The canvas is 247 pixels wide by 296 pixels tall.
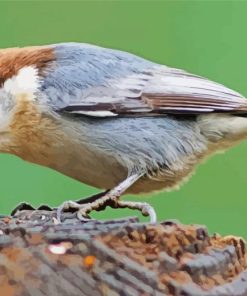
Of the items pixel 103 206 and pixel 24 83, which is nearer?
pixel 103 206

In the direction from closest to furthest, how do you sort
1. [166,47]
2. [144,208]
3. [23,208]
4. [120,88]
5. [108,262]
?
[108,262], [144,208], [23,208], [120,88], [166,47]

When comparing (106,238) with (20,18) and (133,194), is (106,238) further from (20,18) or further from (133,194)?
(20,18)

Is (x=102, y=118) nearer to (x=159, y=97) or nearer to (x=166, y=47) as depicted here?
(x=159, y=97)

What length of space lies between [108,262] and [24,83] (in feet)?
2.82

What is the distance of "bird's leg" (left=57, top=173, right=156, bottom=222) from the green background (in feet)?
2.19

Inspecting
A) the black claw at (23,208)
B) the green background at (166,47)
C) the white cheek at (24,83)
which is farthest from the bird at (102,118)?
the green background at (166,47)

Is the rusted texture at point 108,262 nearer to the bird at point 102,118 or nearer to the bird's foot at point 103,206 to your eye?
the bird's foot at point 103,206

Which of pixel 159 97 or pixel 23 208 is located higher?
pixel 159 97

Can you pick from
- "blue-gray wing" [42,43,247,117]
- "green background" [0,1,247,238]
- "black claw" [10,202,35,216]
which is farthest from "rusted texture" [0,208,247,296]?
"green background" [0,1,247,238]

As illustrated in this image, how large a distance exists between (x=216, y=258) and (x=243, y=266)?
4.8 inches

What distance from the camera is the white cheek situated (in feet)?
8.02

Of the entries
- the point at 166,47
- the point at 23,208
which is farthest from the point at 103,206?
the point at 166,47

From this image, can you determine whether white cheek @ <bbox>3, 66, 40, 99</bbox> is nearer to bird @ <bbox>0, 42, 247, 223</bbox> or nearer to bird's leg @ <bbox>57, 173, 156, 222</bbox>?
bird @ <bbox>0, 42, 247, 223</bbox>

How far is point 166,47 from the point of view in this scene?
336cm
